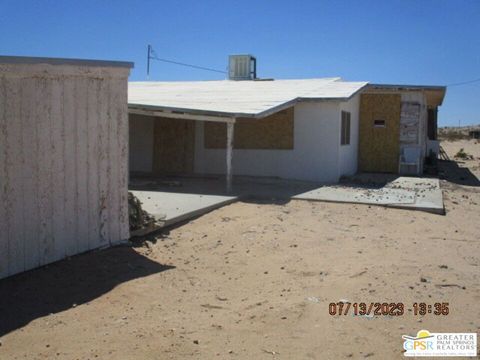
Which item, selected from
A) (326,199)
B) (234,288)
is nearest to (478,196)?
(326,199)

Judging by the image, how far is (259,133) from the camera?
16.0 meters

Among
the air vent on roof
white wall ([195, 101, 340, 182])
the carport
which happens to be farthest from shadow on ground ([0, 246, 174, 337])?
the air vent on roof

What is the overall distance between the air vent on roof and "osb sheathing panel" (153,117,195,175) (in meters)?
7.62

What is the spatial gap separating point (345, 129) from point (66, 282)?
12129mm

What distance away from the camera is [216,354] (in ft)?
13.8

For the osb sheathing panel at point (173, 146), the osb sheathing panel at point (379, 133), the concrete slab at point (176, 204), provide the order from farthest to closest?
the osb sheathing panel at point (379, 133), the osb sheathing panel at point (173, 146), the concrete slab at point (176, 204)

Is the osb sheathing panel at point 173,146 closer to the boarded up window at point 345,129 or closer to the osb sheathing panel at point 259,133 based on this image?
the osb sheathing panel at point 259,133

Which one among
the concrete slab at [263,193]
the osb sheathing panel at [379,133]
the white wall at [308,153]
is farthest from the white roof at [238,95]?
the concrete slab at [263,193]

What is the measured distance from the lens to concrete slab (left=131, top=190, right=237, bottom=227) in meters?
9.09

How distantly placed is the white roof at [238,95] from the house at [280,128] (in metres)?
0.03

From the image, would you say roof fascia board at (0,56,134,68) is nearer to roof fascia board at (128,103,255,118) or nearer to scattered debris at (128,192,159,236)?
scattered debris at (128,192,159,236)

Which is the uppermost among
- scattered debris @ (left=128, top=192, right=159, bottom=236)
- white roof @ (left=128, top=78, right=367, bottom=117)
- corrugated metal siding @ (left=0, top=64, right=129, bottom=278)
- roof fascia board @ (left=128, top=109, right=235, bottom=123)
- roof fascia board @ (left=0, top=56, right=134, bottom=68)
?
white roof @ (left=128, top=78, right=367, bottom=117)

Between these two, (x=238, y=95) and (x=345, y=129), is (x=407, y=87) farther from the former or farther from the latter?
(x=238, y=95)

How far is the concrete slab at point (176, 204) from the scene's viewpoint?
358 inches
